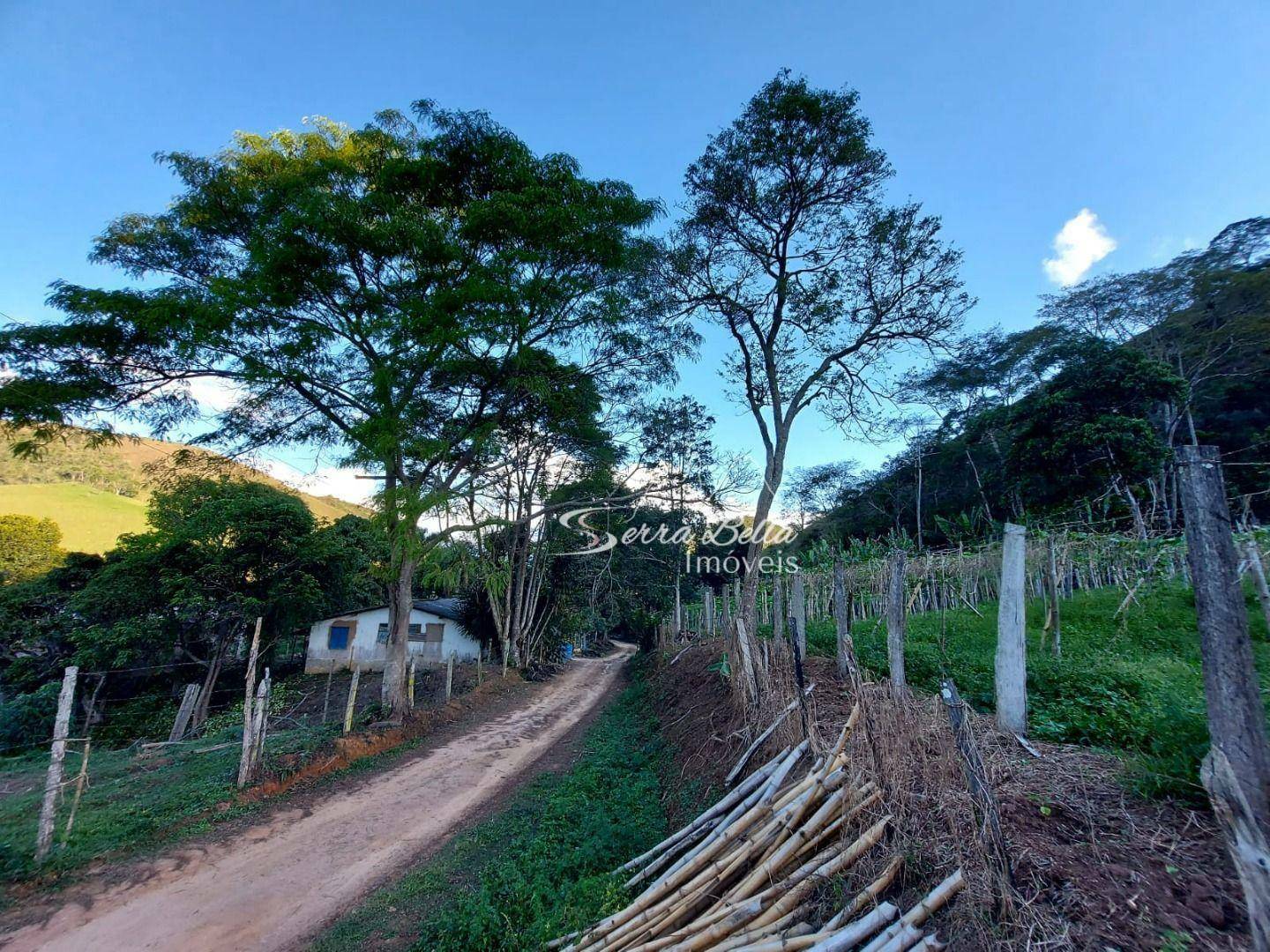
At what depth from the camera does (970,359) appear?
101 feet

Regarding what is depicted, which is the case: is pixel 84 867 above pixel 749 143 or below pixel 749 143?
below

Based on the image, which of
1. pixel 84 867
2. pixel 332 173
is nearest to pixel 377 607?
pixel 332 173

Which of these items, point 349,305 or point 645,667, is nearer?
point 349,305

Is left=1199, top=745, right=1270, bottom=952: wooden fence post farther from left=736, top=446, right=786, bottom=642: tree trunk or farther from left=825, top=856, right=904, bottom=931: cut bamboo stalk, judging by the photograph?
left=736, top=446, right=786, bottom=642: tree trunk

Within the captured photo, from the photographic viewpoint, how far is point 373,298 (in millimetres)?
10531

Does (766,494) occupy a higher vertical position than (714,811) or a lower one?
higher

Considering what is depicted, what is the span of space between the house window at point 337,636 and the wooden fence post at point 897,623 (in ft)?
85.1

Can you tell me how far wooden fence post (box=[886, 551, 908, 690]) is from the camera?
5.01 m

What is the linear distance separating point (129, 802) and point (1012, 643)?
9791mm

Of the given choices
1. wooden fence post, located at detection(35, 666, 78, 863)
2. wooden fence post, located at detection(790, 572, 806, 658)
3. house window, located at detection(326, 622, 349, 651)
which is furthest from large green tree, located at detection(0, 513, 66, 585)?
wooden fence post, located at detection(790, 572, 806, 658)

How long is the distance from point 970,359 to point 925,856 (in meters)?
34.6

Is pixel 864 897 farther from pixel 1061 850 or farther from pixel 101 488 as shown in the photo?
pixel 101 488

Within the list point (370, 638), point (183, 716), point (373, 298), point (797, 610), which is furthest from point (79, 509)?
point (797, 610)

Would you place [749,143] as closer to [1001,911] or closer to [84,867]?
[1001,911]
